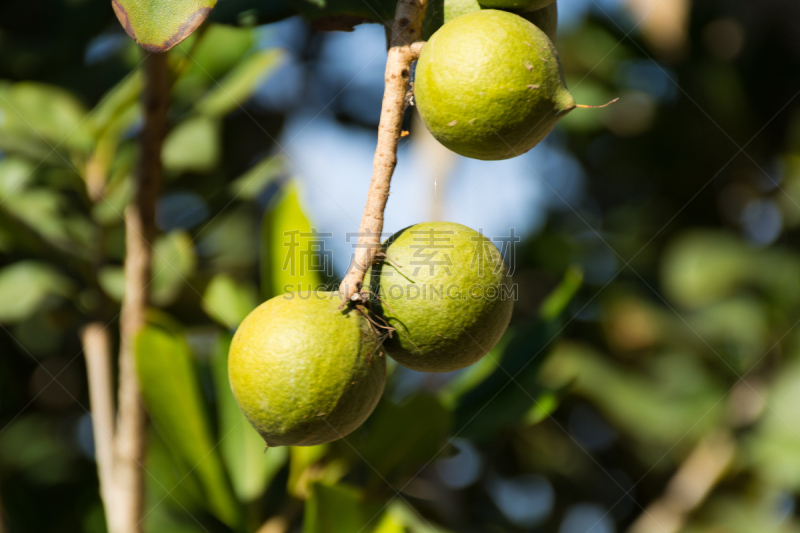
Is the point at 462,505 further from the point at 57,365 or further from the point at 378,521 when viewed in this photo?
the point at 57,365

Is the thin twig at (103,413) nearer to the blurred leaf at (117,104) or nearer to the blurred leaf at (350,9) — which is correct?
the blurred leaf at (117,104)

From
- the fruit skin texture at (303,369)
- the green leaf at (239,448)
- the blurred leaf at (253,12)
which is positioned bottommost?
the green leaf at (239,448)

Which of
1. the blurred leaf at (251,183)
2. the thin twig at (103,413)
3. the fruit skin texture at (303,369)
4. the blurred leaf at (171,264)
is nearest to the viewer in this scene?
the fruit skin texture at (303,369)

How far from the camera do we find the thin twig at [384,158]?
875mm

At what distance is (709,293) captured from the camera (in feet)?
9.34

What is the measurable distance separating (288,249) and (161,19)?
2.77 feet

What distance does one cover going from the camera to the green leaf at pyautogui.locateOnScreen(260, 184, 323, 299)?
1.63 metres

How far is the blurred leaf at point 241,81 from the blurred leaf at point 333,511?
1214 millimetres

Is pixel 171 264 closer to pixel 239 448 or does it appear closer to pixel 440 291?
pixel 239 448

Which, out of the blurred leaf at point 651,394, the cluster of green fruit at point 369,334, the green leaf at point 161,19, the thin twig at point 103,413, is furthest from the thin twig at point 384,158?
the blurred leaf at point 651,394

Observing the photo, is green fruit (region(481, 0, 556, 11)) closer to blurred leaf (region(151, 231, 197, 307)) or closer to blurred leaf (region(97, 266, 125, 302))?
blurred leaf (region(151, 231, 197, 307))

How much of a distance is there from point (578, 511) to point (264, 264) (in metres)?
1.84

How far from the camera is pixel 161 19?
846mm

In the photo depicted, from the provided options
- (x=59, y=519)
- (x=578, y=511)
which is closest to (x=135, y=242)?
(x=59, y=519)
